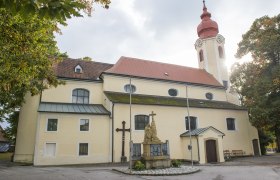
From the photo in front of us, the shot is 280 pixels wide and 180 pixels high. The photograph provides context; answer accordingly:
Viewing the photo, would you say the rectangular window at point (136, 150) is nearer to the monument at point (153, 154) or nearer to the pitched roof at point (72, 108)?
the pitched roof at point (72, 108)

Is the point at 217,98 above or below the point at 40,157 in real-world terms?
above

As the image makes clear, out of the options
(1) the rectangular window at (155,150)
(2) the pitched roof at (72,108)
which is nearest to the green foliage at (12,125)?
(2) the pitched roof at (72,108)

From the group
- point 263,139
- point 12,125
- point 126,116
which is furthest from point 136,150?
point 263,139

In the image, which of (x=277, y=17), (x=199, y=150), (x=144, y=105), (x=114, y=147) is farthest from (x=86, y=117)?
(x=277, y=17)

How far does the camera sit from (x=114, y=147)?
21.1m

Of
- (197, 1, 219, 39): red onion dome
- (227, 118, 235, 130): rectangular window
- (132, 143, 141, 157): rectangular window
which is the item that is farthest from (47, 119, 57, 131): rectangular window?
(197, 1, 219, 39): red onion dome

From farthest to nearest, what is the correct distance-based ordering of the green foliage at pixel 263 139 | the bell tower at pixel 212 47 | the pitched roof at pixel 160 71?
the bell tower at pixel 212 47 → the green foliage at pixel 263 139 → the pitched roof at pixel 160 71

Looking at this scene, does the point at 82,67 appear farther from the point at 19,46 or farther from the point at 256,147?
the point at 256,147

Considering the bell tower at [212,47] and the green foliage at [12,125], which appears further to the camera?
the bell tower at [212,47]

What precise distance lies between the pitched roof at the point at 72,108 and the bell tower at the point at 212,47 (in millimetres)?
18300

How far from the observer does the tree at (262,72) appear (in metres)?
22.5

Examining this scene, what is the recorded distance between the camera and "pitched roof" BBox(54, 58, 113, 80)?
968 inches

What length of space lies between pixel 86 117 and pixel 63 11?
18.3 metres

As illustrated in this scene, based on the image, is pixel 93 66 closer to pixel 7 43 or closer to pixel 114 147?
pixel 114 147
